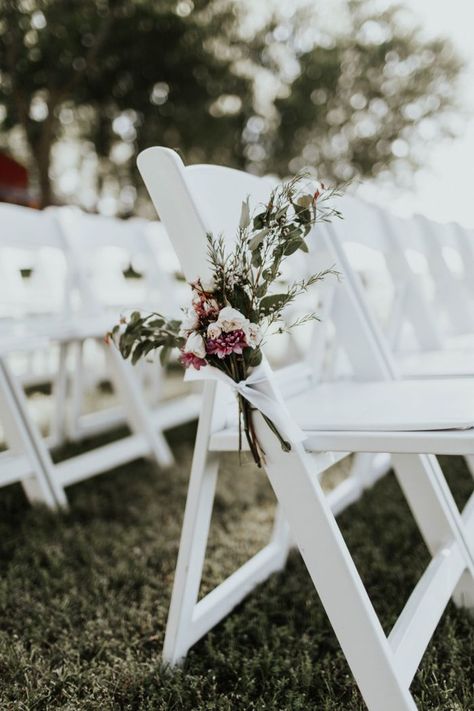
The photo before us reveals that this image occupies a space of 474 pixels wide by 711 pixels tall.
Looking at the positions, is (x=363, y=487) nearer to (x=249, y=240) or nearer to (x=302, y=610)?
(x=302, y=610)

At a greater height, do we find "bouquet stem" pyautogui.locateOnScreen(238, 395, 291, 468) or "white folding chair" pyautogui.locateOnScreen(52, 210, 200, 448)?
"white folding chair" pyautogui.locateOnScreen(52, 210, 200, 448)

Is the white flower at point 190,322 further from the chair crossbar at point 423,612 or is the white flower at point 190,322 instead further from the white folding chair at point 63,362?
A: the white folding chair at point 63,362

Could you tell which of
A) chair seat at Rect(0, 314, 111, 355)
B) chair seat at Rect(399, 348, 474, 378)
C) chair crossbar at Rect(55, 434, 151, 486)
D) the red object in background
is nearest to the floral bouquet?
chair seat at Rect(399, 348, 474, 378)

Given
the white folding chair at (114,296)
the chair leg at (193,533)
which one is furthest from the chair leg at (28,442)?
the chair leg at (193,533)

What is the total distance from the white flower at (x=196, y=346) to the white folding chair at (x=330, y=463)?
0.12 metres

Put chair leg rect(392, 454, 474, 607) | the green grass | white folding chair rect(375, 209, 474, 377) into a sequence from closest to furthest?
the green grass < chair leg rect(392, 454, 474, 607) < white folding chair rect(375, 209, 474, 377)

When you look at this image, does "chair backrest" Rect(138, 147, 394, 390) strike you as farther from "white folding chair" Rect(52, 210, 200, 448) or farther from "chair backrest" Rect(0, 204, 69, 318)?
"chair backrest" Rect(0, 204, 69, 318)

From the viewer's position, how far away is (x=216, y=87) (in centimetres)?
1109

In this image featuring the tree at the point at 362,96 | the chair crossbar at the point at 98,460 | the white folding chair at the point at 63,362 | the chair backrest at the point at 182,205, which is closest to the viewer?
the chair backrest at the point at 182,205

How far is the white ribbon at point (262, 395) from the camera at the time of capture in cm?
112

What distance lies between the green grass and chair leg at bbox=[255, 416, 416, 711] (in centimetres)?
19

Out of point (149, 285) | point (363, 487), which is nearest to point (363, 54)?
point (149, 285)

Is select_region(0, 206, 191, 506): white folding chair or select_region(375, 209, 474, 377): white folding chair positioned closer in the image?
select_region(375, 209, 474, 377): white folding chair

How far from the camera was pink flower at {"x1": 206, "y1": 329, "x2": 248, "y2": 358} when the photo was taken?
1.10 metres
